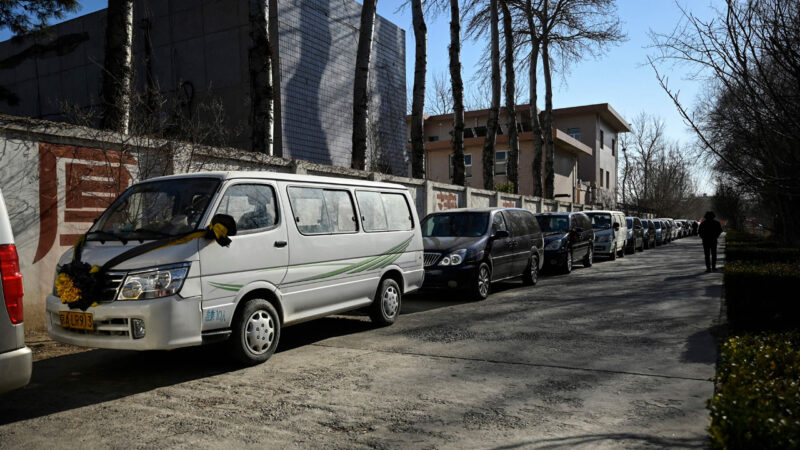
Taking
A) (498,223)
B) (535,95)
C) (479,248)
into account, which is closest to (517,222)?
(498,223)

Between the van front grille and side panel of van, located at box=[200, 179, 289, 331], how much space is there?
4546 mm

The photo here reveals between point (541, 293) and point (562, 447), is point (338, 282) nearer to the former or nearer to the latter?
point (562, 447)

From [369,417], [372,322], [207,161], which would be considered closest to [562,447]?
[369,417]

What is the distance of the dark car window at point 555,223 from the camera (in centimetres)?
1650

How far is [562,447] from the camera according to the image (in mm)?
3682

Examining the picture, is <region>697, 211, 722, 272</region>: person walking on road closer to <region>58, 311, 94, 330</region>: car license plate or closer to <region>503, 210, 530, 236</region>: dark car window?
<region>503, 210, 530, 236</region>: dark car window

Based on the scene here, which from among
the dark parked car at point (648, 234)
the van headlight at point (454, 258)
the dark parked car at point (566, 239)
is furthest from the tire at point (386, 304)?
the dark parked car at point (648, 234)

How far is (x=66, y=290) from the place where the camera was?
522 centimetres

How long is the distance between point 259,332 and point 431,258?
16.6ft

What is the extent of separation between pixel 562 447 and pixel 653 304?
276 inches

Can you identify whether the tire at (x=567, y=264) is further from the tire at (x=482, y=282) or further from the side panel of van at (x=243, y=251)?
the side panel of van at (x=243, y=251)

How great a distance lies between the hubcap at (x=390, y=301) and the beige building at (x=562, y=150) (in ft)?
87.1

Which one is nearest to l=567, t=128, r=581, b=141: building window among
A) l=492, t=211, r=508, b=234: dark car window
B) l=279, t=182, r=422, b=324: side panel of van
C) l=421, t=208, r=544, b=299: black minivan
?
l=421, t=208, r=544, b=299: black minivan

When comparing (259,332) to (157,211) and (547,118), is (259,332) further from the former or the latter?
(547,118)
